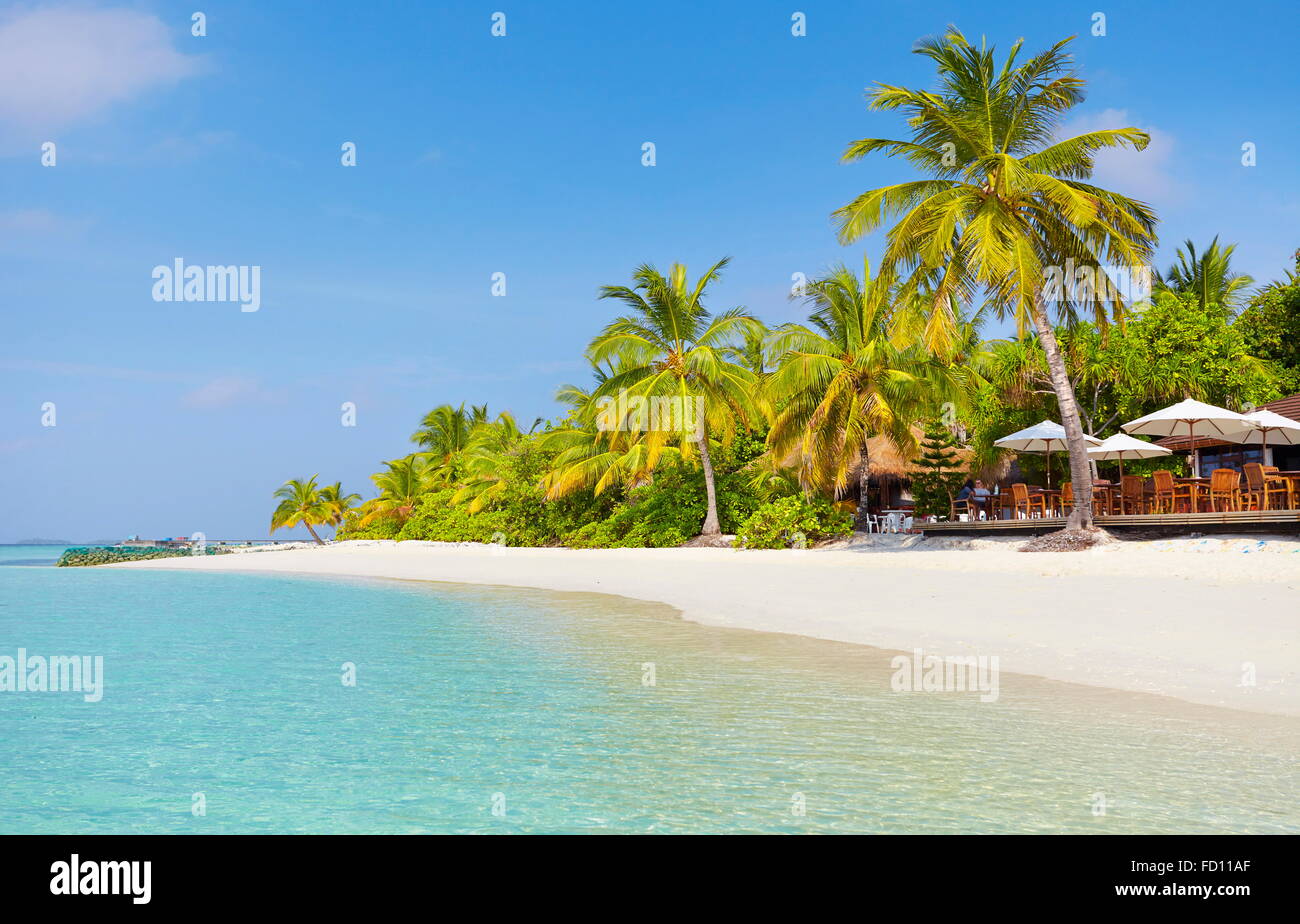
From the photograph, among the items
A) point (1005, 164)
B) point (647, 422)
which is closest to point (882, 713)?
point (1005, 164)

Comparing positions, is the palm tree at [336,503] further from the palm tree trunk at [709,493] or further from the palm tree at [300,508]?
the palm tree trunk at [709,493]

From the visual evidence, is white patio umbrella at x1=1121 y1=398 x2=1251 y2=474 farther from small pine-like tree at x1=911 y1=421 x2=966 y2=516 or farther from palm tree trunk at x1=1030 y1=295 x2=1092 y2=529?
small pine-like tree at x1=911 y1=421 x2=966 y2=516

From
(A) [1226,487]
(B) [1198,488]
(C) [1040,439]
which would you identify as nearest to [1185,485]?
(B) [1198,488]

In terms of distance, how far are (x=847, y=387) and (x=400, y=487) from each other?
26.6m

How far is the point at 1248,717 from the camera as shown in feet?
17.2

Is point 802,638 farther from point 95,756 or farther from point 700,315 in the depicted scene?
point 700,315

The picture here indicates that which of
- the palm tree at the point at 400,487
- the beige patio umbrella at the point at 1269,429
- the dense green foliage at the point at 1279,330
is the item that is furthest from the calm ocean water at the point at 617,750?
the palm tree at the point at 400,487

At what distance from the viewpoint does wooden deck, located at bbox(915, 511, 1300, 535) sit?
13.6 metres

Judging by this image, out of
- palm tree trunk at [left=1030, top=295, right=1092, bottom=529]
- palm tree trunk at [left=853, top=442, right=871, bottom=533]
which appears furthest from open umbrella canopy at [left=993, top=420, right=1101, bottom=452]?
palm tree trunk at [left=853, top=442, right=871, bottom=533]

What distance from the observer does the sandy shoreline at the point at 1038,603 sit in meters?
6.59

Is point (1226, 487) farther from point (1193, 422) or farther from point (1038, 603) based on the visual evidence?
point (1038, 603)

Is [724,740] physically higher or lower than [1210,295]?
lower

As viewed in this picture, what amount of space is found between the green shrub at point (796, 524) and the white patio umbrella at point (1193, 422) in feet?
21.1
